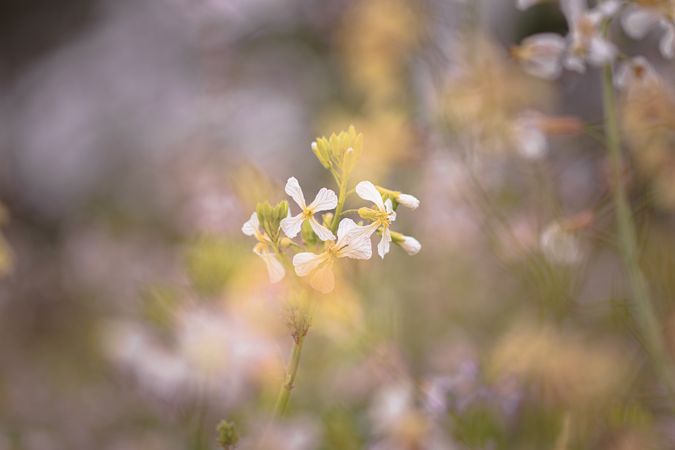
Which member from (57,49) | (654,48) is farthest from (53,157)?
(654,48)

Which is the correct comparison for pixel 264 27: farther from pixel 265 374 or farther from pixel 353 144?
pixel 353 144

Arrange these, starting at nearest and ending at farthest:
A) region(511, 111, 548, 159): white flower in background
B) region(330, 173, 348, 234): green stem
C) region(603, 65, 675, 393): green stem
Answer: region(330, 173, 348, 234): green stem
region(603, 65, 675, 393): green stem
region(511, 111, 548, 159): white flower in background

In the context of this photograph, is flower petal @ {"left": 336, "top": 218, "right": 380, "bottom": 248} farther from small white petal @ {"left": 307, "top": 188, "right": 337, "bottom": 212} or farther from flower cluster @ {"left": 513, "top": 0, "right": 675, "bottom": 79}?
flower cluster @ {"left": 513, "top": 0, "right": 675, "bottom": 79}

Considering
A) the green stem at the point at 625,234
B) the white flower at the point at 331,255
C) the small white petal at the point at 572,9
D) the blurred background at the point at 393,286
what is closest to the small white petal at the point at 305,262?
the white flower at the point at 331,255

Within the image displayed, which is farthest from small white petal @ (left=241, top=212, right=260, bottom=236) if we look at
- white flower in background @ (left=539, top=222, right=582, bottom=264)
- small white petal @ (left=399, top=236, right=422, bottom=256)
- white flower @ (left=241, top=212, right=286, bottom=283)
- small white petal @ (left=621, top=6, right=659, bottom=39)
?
small white petal @ (left=621, top=6, right=659, bottom=39)

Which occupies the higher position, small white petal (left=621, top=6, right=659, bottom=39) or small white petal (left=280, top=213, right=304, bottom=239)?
small white petal (left=621, top=6, right=659, bottom=39)

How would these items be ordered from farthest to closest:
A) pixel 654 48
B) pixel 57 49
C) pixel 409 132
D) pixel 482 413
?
pixel 57 49 → pixel 654 48 → pixel 409 132 → pixel 482 413
